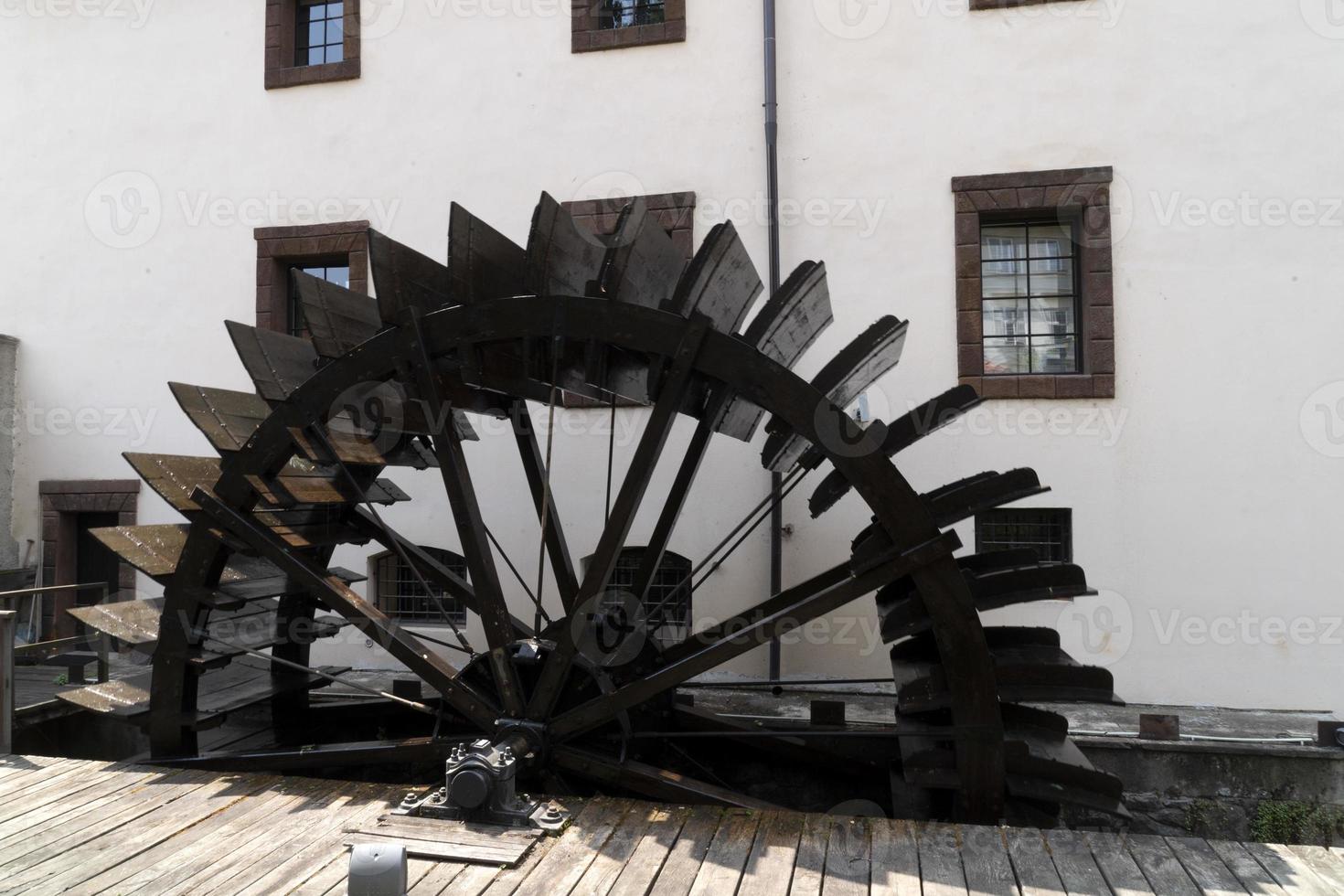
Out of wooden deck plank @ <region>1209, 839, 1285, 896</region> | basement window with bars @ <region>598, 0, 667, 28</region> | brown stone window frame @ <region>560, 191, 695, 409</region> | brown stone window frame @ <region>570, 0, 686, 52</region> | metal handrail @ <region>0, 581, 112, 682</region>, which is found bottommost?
wooden deck plank @ <region>1209, 839, 1285, 896</region>

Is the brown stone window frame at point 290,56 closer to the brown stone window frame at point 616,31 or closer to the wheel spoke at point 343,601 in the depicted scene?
the brown stone window frame at point 616,31

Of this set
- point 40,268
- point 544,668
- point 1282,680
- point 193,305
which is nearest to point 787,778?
point 544,668

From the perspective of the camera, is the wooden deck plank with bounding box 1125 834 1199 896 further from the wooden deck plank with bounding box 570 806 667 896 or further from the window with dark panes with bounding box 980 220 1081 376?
the window with dark panes with bounding box 980 220 1081 376

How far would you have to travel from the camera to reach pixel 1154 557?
5.65 m

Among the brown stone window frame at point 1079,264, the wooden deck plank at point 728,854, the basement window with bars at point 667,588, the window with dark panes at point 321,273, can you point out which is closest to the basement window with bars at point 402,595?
the basement window with bars at point 667,588

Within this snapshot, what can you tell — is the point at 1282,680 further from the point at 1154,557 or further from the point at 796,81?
the point at 796,81

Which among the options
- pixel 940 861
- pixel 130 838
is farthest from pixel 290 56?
pixel 940 861

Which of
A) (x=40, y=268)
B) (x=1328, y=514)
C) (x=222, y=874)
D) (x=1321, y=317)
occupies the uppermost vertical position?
(x=40, y=268)

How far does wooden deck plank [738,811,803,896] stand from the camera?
9.00ft

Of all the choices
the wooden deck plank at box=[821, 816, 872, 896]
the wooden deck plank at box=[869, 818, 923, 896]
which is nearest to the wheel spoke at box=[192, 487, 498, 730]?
Answer: the wooden deck plank at box=[821, 816, 872, 896]

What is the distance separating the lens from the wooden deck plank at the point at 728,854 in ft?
9.04

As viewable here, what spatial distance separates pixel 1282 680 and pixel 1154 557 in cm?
100

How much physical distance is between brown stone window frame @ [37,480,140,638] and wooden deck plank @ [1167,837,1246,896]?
7055mm

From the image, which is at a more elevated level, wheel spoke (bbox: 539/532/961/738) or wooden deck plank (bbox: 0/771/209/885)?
wheel spoke (bbox: 539/532/961/738)
